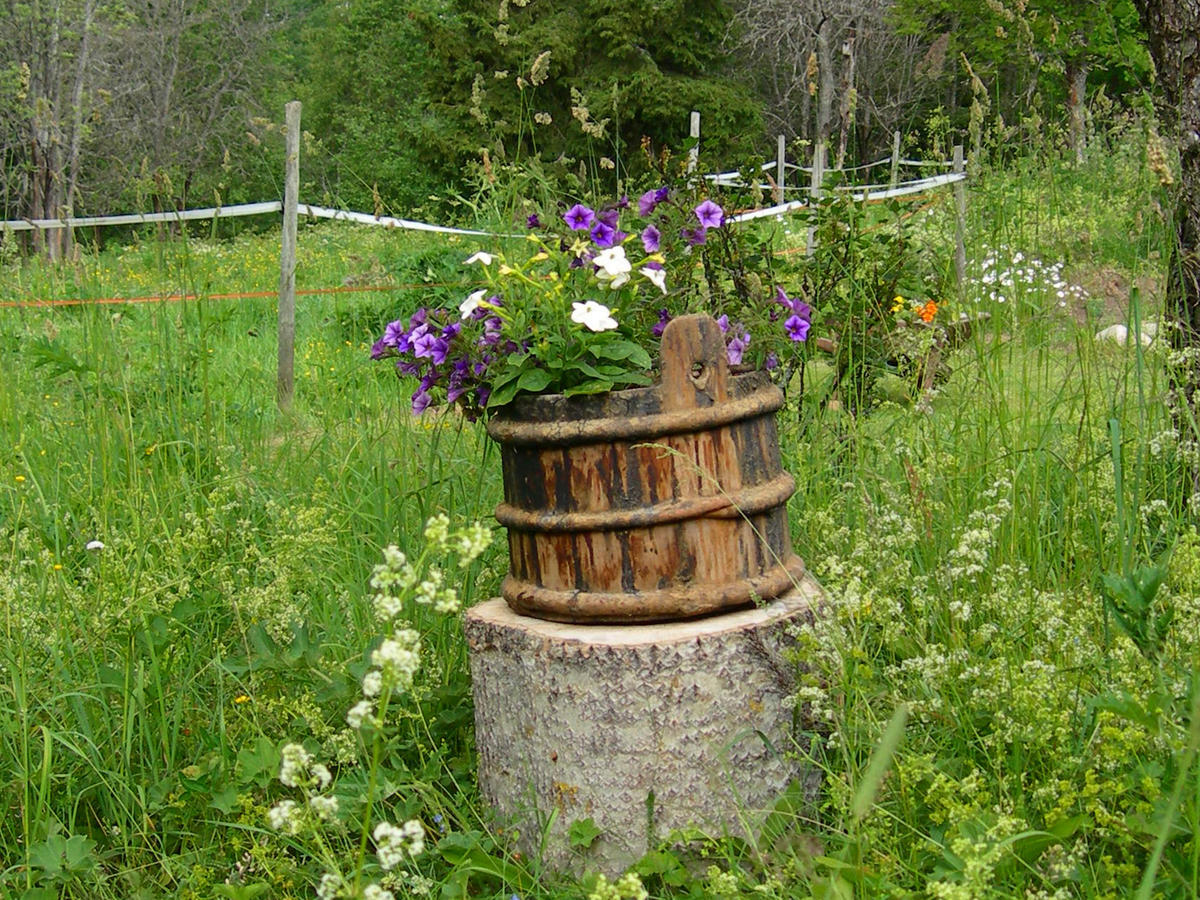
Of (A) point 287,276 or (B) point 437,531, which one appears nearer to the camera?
(B) point 437,531

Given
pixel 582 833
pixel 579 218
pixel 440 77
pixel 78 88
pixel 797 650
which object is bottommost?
pixel 582 833

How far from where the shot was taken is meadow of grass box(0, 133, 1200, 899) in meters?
1.63

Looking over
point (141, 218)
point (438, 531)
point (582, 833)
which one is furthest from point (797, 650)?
point (141, 218)

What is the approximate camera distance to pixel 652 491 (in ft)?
6.32

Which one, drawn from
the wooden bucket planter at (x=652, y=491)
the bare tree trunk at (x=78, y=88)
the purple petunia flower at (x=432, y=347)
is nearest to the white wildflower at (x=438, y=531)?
the wooden bucket planter at (x=652, y=491)

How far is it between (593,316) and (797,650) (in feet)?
2.23

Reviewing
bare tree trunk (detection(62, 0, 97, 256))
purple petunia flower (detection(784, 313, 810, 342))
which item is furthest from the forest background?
purple petunia flower (detection(784, 313, 810, 342))

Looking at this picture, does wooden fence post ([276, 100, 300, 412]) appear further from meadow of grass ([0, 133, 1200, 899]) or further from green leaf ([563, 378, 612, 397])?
green leaf ([563, 378, 612, 397])

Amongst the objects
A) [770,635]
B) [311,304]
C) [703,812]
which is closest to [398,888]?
[703,812]

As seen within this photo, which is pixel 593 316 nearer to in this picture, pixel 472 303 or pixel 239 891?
pixel 472 303

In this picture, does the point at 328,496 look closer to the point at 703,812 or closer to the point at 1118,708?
the point at 703,812

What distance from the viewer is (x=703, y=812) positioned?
1955mm

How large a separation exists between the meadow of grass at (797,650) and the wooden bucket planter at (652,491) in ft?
0.61

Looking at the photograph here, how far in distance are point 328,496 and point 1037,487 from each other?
5.78 feet
